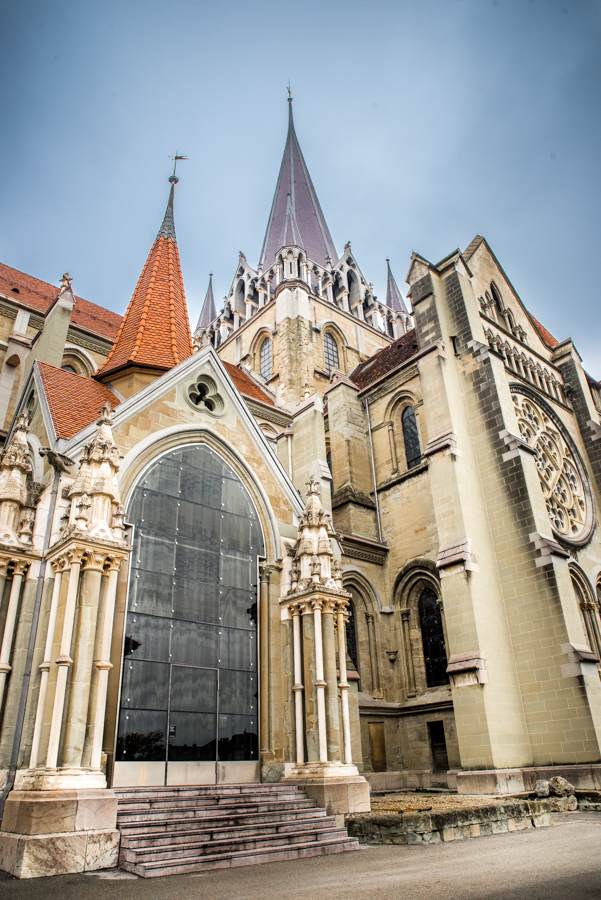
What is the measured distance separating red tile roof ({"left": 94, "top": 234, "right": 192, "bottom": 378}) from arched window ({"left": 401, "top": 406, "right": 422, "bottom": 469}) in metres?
9.89

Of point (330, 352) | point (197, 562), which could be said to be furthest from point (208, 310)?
point (197, 562)

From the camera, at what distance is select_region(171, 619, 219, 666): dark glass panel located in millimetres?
10055

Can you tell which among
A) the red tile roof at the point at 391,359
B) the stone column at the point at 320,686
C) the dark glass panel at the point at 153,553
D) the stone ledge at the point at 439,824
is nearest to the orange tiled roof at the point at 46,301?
the red tile roof at the point at 391,359

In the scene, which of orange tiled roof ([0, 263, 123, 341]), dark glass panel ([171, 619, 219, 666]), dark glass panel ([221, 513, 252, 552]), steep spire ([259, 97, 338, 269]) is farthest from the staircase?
steep spire ([259, 97, 338, 269])

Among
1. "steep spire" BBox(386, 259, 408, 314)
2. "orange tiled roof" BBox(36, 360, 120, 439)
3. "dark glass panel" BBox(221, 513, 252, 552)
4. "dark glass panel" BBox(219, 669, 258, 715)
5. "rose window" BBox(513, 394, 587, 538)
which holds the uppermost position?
"steep spire" BBox(386, 259, 408, 314)

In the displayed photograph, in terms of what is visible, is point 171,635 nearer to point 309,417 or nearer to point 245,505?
point 245,505

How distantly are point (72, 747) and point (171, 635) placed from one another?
8.85 feet

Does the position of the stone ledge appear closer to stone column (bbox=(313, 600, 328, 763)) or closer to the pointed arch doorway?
stone column (bbox=(313, 600, 328, 763))

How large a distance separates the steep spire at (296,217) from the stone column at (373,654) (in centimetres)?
2813

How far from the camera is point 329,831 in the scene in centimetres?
834

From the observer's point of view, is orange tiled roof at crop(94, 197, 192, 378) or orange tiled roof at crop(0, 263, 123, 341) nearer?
orange tiled roof at crop(94, 197, 192, 378)

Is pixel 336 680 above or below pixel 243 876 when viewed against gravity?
above

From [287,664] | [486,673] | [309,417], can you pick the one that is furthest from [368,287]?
[287,664]

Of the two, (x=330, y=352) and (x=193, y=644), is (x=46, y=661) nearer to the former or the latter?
(x=193, y=644)
